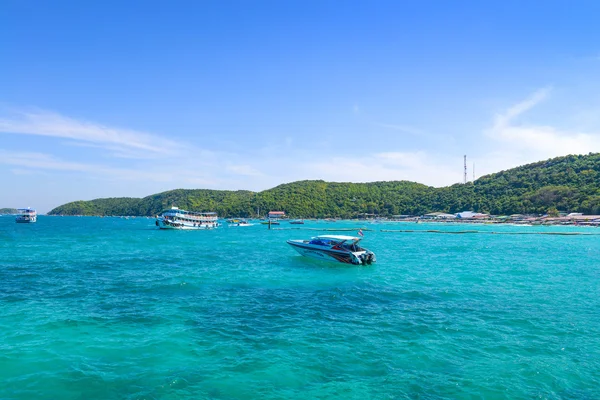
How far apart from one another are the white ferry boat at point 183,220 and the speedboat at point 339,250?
84.5 m

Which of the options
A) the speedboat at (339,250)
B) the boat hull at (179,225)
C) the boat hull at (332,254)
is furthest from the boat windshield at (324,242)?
the boat hull at (179,225)

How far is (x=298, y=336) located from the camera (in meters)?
16.5

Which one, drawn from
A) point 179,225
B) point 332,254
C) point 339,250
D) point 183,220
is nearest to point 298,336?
point 339,250

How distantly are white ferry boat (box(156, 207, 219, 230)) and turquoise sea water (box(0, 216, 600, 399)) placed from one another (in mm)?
90744

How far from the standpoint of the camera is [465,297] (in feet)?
79.8

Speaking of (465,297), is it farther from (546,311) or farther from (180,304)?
(180,304)

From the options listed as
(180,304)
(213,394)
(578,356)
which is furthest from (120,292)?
(578,356)

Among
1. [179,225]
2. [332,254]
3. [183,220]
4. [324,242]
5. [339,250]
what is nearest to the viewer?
[339,250]

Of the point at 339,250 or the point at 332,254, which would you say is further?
the point at 332,254

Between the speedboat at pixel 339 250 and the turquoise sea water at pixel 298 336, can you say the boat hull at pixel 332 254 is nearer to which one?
the speedboat at pixel 339 250

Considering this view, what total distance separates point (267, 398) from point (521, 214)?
543 ft

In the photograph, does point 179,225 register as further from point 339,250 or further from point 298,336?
point 298,336

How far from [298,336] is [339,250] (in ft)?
79.9

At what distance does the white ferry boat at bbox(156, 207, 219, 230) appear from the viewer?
121m
